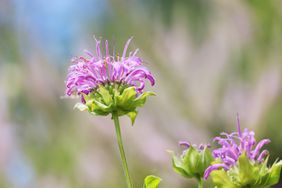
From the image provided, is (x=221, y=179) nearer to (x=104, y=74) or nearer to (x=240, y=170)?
(x=240, y=170)

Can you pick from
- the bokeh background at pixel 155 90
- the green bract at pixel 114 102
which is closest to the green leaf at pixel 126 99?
the green bract at pixel 114 102

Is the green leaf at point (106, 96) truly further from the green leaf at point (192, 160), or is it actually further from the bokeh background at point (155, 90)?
the bokeh background at point (155, 90)

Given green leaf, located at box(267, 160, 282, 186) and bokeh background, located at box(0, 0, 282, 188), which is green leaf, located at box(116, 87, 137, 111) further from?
bokeh background, located at box(0, 0, 282, 188)

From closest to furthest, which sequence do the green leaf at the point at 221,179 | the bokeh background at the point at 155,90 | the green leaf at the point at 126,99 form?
the green leaf at the point at 221,179 < the green leaf at the point at 126,99 < the bokeh background at the point at 155,90

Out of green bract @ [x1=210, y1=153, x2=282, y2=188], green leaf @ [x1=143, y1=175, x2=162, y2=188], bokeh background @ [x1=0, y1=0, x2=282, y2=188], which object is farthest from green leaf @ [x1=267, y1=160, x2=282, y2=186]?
bokeh background @ [x1=0, y1=0, x2=282, y2=188]

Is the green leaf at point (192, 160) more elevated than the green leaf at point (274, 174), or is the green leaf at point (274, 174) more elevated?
the green leaf at point (192, 160)

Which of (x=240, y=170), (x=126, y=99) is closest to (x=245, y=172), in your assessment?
(x=240, y=170)

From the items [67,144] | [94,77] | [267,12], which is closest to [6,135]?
[67,144]
